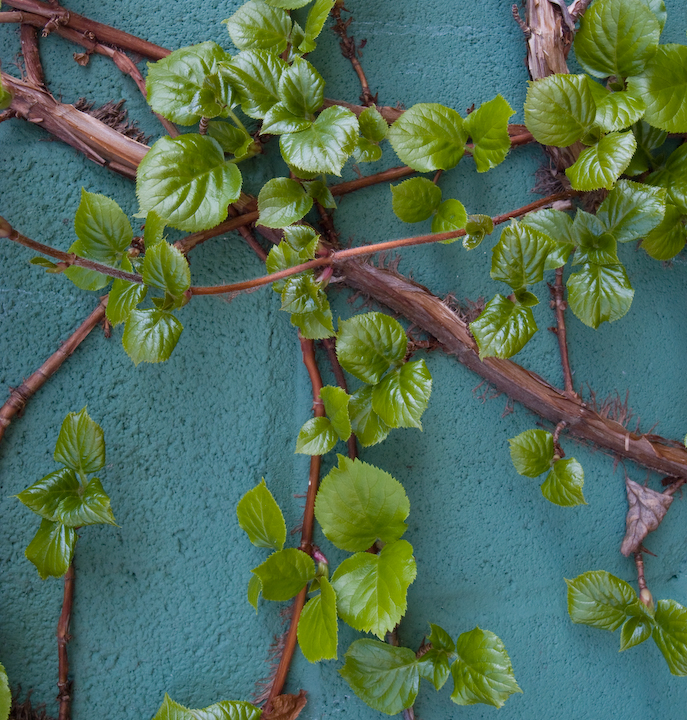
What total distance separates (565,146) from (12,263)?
0.88m

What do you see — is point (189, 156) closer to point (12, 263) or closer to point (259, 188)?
point (259, 188)

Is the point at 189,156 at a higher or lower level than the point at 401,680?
higher

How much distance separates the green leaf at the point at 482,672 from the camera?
782 millimetres


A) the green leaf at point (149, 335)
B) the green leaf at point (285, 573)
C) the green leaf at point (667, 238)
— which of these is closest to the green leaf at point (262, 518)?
the green leaf at point (285, 573)

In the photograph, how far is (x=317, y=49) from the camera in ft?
2.96

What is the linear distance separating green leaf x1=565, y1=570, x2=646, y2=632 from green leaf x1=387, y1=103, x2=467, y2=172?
703 mm

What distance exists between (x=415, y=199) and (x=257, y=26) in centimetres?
34

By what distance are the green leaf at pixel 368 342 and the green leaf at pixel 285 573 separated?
28 cm

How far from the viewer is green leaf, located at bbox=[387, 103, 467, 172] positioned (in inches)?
32.7

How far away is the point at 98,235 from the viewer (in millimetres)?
779

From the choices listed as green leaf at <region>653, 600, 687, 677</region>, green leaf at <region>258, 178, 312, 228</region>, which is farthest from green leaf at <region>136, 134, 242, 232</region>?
green leaf at <region>653, 600, 687, 677</region>

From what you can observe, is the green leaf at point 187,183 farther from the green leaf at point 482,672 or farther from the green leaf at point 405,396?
the green leaf at point 482,672

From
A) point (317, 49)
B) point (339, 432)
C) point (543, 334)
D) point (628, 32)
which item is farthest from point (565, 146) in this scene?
point (339, 432)

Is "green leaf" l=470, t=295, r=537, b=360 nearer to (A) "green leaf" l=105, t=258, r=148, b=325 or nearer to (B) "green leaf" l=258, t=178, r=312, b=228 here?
(B) "green leaf" l=258, t=178, r=312, b=228
